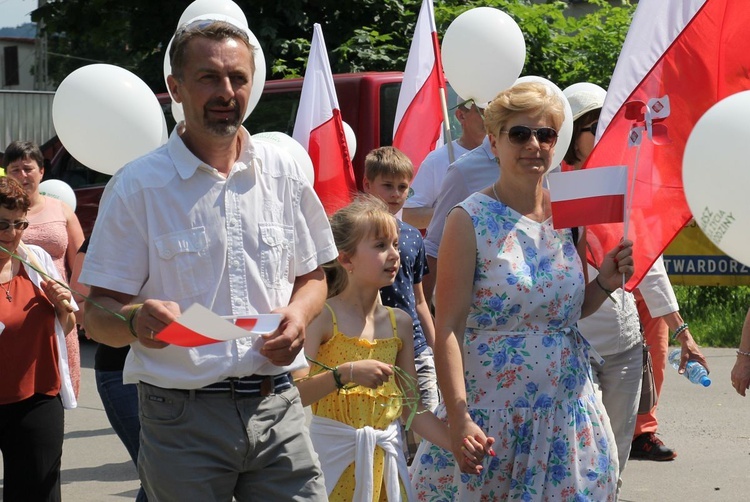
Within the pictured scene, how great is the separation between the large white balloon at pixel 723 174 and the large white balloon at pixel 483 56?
3.81m

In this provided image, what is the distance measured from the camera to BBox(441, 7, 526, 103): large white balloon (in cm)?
730

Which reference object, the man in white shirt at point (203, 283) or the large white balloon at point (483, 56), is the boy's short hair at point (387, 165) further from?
the man in white shirt at point (203, 283)

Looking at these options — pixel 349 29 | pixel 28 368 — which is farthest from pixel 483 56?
pixel 349 29

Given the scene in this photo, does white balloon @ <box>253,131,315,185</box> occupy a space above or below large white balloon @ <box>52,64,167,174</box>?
below

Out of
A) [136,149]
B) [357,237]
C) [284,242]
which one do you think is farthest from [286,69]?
[284,242]

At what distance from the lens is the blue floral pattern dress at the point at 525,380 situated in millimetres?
4043

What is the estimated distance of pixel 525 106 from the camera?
13.5 ft

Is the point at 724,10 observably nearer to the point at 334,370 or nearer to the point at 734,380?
the point at 734,380

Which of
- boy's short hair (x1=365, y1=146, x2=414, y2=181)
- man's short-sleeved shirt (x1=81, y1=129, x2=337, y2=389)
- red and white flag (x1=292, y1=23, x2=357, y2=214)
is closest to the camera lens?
man's short-sleeved shirt (x1=81, y1=129, x2=337, y2=389)

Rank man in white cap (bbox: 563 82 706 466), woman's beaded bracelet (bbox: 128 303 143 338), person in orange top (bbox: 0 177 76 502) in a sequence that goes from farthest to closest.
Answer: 1. man in white cap (bbox: 563 82 706 466)
2. person in orange top (bbox: 0 177 76 502)
3. woman's beaded bracelet (bbox: 128 303 143 338)

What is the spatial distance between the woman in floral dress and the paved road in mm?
2622

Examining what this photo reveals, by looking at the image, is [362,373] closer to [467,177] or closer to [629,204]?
[629,204]

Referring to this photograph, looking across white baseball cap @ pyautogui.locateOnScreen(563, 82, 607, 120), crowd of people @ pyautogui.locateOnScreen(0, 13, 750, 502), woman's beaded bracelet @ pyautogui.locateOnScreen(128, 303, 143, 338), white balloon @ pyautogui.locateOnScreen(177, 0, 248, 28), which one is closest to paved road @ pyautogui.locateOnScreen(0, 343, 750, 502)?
crowd of people @ pyautogui.locateOnScreen(0, 13, 750, 502)

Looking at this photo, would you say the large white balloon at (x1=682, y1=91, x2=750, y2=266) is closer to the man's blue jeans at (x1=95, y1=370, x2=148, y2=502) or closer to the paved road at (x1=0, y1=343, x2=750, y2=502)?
the man's blue jeans at (x1=95, y1=370, x2=148, y2=502)
